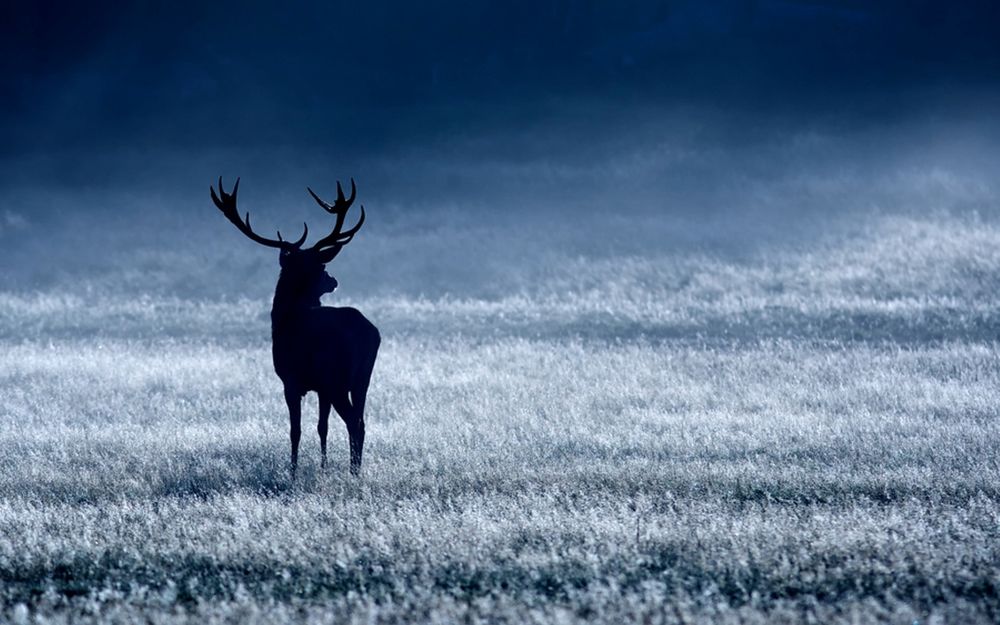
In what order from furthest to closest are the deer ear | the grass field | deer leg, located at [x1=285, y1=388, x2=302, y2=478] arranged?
the deer ear
deer leg, located at [x1=285, y1=388, x2=302, y2=478]
the grass field

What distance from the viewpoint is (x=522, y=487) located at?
10.2 metres

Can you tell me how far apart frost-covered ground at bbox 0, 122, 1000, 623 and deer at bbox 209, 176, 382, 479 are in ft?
1.73

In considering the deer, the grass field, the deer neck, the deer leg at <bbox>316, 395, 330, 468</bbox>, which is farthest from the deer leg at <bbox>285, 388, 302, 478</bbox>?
the deer neck

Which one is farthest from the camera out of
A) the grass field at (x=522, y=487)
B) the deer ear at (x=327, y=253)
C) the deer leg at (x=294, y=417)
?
the deer ear at (x=327, y=253)

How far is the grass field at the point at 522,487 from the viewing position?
22.8ft

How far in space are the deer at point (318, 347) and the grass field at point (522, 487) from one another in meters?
0.53

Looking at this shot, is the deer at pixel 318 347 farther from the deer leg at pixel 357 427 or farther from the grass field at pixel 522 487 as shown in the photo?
the grass field at pixel 522 487

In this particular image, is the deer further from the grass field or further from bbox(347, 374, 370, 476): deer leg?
the grass field

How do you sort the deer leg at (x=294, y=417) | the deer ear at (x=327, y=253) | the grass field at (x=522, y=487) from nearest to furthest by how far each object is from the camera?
the grass field at (x=522, y=487)
the deer leg at (x=294, y=417)
the deer ear at (x=327, y=253)

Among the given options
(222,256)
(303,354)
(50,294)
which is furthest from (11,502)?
(222,256)

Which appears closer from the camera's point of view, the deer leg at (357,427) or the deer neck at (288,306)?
the deer leg at (357,427)

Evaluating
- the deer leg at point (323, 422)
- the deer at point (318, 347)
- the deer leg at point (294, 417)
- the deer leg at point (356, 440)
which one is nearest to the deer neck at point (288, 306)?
the deer at point (318, 347)

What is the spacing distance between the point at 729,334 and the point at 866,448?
51.2 ft

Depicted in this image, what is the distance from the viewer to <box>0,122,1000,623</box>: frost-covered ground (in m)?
7.00
